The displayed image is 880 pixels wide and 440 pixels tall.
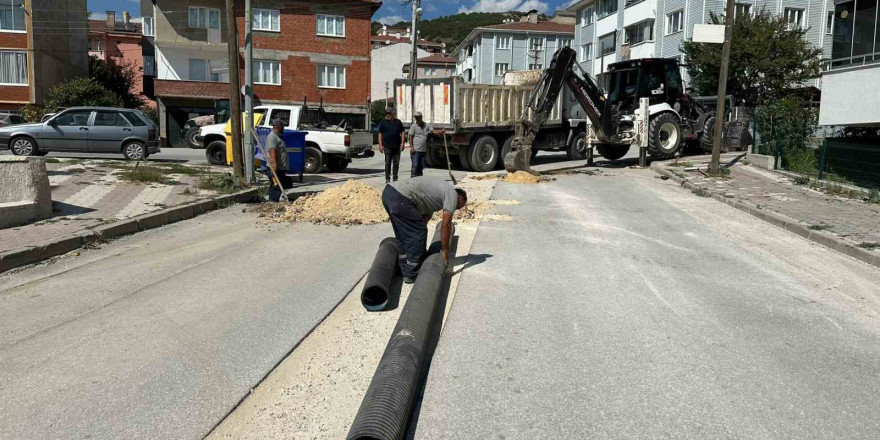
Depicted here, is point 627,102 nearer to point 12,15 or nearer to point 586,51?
point 586,51

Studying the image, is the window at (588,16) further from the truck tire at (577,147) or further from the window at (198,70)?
the truck tire at (577,147)

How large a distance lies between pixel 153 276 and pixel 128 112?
1444 centimetres

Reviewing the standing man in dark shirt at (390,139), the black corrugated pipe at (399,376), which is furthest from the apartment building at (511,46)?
the black corrugated pipe at (399,376)

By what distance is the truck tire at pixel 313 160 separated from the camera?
1953 cm

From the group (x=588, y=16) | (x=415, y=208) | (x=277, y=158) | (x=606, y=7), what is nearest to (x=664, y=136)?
(x=277, y=158)

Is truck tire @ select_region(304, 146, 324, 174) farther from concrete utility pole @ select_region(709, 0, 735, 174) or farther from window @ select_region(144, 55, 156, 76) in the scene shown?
window @ select_region(144, 55, 156, 76)

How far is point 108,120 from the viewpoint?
20062 mm

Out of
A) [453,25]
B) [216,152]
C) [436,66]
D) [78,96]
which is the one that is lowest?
[216,152]

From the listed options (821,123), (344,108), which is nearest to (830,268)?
(821,123)

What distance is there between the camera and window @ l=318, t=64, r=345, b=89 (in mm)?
42344

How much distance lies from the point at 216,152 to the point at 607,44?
35.3 m

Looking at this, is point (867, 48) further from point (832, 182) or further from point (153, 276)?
point (153, 276)

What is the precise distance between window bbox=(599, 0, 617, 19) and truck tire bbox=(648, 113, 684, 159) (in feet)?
94.3

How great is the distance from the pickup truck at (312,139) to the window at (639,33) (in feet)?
92.4
